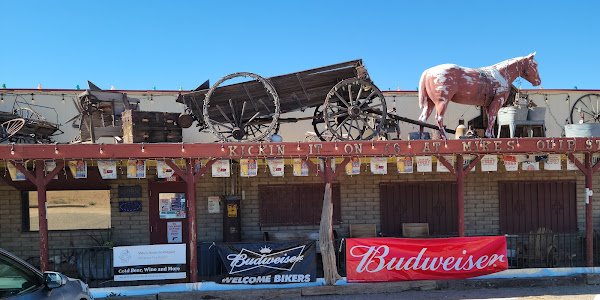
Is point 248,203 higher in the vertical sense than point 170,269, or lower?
higher

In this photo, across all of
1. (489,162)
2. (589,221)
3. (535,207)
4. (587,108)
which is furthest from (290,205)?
(587,108)

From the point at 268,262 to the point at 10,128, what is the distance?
6753 mm

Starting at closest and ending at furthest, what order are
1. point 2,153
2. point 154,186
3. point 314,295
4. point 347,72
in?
point 2,153 → point 314,295 → point 347,72 → point 154,186

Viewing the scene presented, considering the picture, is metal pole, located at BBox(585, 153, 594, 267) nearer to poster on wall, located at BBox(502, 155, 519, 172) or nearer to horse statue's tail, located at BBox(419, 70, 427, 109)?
poster on wall, located at BBox(502, 155, 519, 172)

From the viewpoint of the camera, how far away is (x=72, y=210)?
424 inches

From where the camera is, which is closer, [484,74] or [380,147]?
[380,147]

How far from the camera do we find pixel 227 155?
8344mm

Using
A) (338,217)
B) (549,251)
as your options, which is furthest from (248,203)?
(549,251)

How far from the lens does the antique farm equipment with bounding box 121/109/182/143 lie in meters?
8.77

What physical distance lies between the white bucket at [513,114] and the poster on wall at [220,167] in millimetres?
6777

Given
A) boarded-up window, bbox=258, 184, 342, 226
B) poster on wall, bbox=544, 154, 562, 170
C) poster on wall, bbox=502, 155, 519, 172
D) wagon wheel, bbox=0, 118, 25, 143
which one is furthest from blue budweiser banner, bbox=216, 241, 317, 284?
poster on wall, bbox=544, 154, 562, 170

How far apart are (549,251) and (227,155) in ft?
25.4

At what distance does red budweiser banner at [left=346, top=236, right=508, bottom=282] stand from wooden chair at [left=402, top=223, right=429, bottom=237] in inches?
90.0

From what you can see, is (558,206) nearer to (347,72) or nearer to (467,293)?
(467,293)
